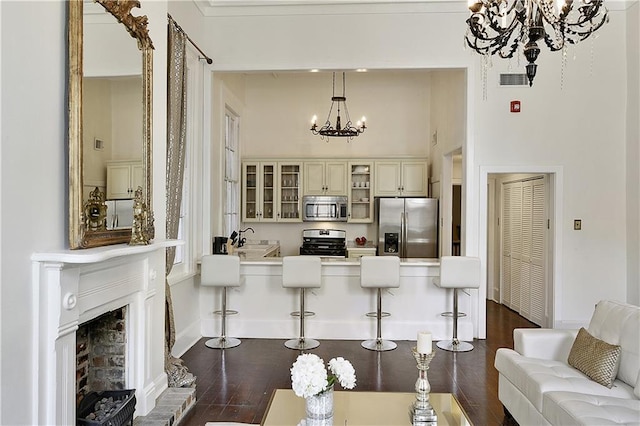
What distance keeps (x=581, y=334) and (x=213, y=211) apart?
4.18 meters

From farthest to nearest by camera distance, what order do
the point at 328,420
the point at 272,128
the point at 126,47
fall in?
the point at 272,128, the point at 126,47, the point at 328,420

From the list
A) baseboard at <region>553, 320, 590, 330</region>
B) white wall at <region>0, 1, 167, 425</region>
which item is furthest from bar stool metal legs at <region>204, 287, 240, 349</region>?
baseboard at <region>553, 320, 590, 330</region>

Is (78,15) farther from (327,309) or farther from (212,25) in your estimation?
(327,309)

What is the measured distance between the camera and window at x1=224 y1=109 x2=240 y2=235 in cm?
686

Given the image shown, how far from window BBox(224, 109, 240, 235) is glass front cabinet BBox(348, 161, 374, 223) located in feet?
6.62

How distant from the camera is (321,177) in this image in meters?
8.22

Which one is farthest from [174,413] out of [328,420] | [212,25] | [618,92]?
[618,92]

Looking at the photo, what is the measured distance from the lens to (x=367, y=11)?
5.42 meters

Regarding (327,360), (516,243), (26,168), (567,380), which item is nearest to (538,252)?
(516,243)

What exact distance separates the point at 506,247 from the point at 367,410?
217 inches

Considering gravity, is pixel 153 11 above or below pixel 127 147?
above

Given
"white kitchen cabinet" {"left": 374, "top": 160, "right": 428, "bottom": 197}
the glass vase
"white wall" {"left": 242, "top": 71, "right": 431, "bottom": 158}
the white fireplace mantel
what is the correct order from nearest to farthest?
the white fireplace mantel, the glass vase, "white kitchen cabinet" {"left": 374, "top": 160, "right": 428, "bottom": 197}, "white wall" {"left": 242, "top": 71, "right": 431, "bottom": 158}

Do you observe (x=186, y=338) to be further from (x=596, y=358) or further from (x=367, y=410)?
(x=596, y=358)

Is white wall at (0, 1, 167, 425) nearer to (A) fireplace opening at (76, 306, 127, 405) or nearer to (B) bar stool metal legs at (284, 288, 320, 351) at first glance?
(A) fireplace opening at (76, 306, 127, 405)
